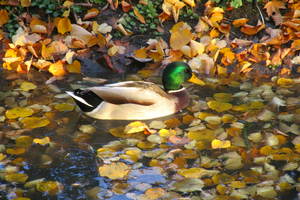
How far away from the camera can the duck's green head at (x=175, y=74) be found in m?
6.05

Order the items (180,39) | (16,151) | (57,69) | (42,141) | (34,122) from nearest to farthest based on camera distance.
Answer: (16,151) → (42,141) → (34,122) → (57,69) → (180,39)

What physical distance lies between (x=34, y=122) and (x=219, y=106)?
1.82m

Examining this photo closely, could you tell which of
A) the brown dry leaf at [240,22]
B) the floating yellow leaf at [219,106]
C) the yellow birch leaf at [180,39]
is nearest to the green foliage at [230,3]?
the brown dry leaf at [240,22]

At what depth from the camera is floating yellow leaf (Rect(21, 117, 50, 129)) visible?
222 inches

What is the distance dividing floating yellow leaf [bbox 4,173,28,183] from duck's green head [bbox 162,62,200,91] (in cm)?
191

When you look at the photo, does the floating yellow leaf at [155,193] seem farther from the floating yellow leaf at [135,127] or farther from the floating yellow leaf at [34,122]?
the floating yellow leaf at [34,122]

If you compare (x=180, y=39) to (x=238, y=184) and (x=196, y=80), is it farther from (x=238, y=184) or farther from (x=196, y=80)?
(x=238, y=184)

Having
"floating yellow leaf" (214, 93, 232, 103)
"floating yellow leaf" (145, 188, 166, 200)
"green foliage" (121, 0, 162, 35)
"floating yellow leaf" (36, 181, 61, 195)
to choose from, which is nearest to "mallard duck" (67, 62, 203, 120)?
"floating yellow leaf" (214, 93, 232, 103)

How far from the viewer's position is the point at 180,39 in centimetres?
702

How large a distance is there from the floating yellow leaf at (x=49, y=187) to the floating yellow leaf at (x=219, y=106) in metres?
1.95

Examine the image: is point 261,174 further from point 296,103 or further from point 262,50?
point 262,50

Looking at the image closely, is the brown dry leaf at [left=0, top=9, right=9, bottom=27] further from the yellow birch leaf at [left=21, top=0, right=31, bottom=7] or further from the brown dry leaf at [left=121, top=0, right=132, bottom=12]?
the brown dry leaf at [left=121, top=0, right=132, bottom=12]

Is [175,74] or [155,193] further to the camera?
[175,74]

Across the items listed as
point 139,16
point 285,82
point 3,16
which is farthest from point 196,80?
point 3,16
